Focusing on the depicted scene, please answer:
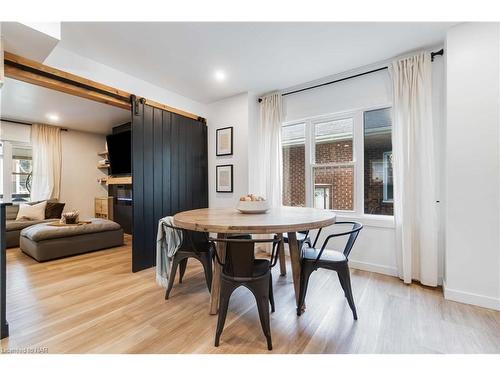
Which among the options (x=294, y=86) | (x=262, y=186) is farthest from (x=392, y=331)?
(x=294, y=86)

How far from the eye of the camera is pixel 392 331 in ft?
5.41

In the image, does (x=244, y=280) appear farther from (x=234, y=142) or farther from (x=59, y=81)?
(x=59, y=81)

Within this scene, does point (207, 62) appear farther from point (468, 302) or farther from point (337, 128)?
point (468, 302)

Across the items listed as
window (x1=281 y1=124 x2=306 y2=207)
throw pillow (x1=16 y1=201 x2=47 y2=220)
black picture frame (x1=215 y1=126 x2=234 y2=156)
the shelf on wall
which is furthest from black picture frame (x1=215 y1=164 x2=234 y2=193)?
throw pillow (x1=16 y1=201 x2=47 y2=220)

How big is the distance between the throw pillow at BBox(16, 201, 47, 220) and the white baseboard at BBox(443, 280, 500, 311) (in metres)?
6.41

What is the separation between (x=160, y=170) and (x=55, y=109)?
2680 millimetres

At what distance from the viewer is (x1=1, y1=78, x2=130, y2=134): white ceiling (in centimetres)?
331

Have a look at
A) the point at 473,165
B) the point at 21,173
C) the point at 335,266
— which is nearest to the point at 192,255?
the point at 335,266

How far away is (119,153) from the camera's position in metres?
5.00

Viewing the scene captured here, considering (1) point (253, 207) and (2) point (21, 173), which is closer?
(1) point (253, 207)

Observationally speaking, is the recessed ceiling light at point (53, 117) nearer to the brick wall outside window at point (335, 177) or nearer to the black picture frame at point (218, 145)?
the black picture frame at point (218, 145)

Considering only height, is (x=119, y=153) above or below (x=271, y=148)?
above

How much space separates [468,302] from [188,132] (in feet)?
12.9

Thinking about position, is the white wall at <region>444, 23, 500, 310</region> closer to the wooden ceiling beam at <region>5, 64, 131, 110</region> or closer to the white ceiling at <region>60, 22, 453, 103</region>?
the white ceiling at <region>60, 22, 453, 103</region>
